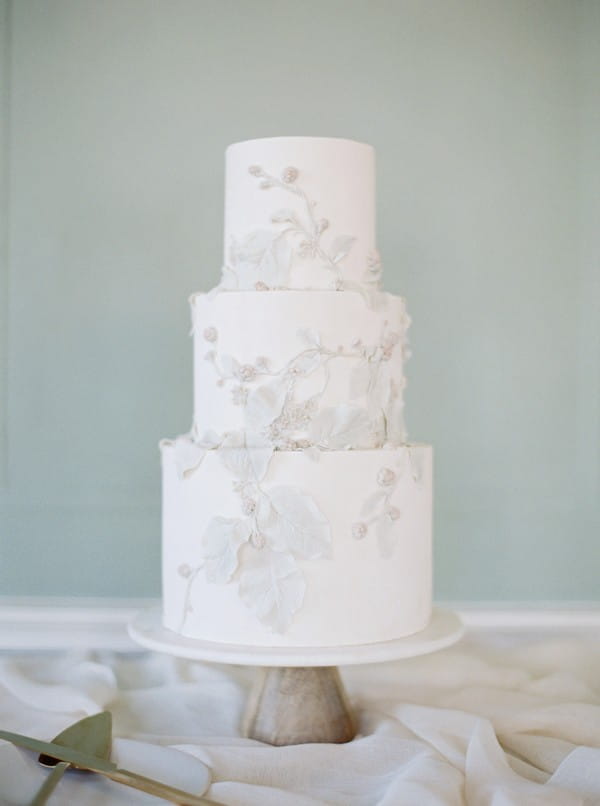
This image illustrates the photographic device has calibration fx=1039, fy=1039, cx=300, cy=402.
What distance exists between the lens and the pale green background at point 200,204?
2.27m

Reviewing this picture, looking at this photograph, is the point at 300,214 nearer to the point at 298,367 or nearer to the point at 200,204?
the point at 298,367

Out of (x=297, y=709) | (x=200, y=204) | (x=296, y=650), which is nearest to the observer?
(x=296, y=650)


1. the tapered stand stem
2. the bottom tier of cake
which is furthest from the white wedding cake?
the tapered stand stem

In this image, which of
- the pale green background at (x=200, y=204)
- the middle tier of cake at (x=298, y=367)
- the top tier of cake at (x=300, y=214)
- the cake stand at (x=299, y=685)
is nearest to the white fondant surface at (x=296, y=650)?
the cake stand at (x=299, y=685)

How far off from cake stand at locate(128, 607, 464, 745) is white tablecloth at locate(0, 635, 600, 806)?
0.05m

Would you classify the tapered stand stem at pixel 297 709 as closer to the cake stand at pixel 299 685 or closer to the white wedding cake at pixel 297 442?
the cake stand at pixel 299 685

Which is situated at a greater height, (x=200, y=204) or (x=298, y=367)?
(x=200, y=204)

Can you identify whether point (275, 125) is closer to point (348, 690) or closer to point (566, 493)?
point (566, 493)

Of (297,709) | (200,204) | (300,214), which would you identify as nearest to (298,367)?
(300,214)

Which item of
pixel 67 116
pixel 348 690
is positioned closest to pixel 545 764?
pixel 348 690

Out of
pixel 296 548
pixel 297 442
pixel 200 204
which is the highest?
pixel 200 204

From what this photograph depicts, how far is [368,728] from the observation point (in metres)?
1.75

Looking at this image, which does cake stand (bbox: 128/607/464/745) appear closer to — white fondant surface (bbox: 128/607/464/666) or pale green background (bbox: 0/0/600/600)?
white fondant surface (bbox: 128/607/464/666)

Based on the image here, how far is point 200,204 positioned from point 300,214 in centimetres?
71
